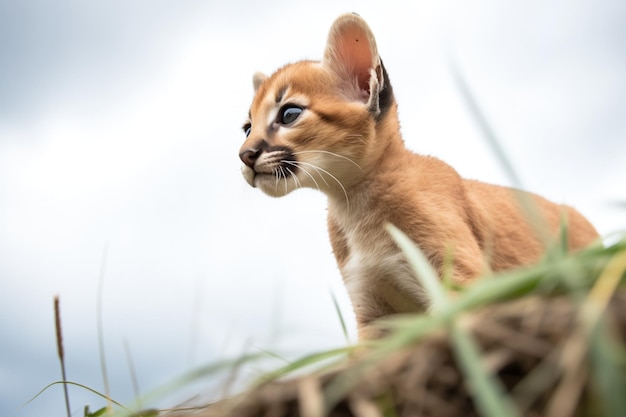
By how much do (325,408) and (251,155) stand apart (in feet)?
9.04

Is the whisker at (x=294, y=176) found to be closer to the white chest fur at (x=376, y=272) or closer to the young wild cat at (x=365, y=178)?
the young wild cat at (x=365, y=178)

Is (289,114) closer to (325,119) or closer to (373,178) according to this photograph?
(325,119)

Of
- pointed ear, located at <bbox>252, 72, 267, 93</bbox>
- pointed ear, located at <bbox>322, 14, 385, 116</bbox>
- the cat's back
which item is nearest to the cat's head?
pointed ear, located at <bbox>322, 14, 385, 116</bbox>

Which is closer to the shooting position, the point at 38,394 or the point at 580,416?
the point at 580,416

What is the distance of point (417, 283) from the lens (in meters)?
4.21

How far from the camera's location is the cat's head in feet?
13.8

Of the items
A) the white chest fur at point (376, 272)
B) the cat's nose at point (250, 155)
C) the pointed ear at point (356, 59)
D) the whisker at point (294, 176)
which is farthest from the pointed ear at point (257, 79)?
the white chest fur at point (376, 272)

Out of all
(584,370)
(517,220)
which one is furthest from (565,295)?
(517,220)

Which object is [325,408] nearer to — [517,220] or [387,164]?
[387,164]

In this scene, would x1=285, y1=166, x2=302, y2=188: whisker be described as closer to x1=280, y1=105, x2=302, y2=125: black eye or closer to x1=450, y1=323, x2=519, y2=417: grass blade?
x1=280, y1=105, x2=302, y2=125: black eye

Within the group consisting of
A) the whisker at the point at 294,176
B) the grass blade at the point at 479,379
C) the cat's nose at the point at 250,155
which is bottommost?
the grass blade at the point at 479,379

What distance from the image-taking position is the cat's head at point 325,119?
166 inches

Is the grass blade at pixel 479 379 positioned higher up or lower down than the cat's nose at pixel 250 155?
lower down

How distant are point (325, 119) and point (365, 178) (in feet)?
1.45
